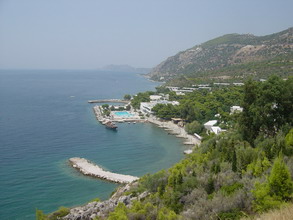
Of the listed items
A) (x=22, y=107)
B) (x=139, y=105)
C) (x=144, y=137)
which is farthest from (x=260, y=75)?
(x=22, y=107)

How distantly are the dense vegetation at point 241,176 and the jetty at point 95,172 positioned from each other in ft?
20.7

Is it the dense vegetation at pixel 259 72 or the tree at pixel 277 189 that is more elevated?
the dense vegetation at pixel 259 72

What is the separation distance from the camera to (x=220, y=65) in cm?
11325

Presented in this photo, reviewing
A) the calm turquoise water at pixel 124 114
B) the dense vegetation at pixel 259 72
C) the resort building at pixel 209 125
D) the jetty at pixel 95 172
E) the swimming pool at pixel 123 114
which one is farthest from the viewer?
the dense vegetation at pixel 259 72

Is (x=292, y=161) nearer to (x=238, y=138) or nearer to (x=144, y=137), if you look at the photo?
(x=238, y=138)

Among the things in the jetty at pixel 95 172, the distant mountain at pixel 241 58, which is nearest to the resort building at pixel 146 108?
the jetty at pixel 95 172

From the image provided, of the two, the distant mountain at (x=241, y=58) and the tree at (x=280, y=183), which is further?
the distant mountain at (x=241, y=58)

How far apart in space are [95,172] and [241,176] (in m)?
14.1

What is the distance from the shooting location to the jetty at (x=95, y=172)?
21312 mm

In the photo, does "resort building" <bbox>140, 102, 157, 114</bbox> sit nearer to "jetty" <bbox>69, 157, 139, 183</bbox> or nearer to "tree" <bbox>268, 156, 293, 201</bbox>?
"jetty" <bbox>69, 157, 139, 183</bbox>

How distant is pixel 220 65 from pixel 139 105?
227ft

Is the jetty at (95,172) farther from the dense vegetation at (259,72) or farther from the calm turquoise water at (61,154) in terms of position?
the dense vegetation at (259,72)

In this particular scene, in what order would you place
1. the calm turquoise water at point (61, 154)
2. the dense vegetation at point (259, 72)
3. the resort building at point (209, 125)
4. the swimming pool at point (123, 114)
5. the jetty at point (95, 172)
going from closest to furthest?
1. the calm turquoise water at point (61, 154)
2. the jetty at point (95, 172)
3. the resort building at point (209, 125)
4. the swimming pool at point (123, 114)
5. the dense vegetation at point (259, 72)

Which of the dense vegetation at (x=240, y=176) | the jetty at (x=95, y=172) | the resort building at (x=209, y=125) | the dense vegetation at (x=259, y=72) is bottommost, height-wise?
the jetty at (x=95, y=172)
